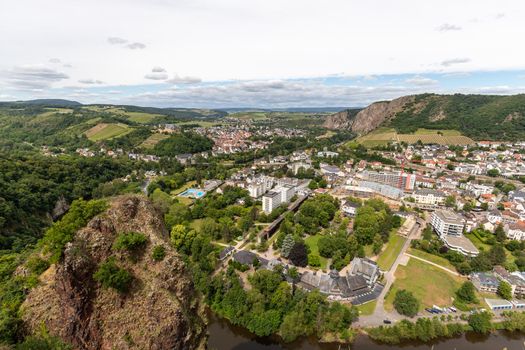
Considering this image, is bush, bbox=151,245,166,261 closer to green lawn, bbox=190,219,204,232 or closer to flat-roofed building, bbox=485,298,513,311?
green lawn, bbox=190,219,204,232

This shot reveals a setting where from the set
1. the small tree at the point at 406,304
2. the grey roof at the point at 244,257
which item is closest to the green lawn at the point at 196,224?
the grey roof at the point at 244,257

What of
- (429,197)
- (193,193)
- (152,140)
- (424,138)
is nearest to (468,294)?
(429,197)

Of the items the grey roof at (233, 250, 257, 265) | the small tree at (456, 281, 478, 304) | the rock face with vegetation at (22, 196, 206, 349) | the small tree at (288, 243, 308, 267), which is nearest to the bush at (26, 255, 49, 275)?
the rock face with vegetation at (22, 196, 206, 349)

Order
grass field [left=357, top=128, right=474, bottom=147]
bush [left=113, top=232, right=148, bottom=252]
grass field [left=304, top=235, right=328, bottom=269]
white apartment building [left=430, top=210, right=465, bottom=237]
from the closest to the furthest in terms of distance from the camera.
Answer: bush [left=113, top=232, right=148, bottom=252]
grass field [left=304, top=235, right=328, bottom=269]
white apartment building [left=430, top=210, right=465, bottom=237]
grass field [left=357, top=128, right=474, bottom=147]

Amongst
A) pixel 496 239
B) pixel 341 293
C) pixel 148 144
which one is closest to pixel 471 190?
pixel 496 239

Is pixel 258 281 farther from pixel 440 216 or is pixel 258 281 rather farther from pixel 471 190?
pixel 471 190

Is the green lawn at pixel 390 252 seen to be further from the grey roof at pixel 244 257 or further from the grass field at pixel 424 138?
the grass field at pixel 424 138

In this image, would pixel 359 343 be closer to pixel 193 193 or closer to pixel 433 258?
pixel 433 258
